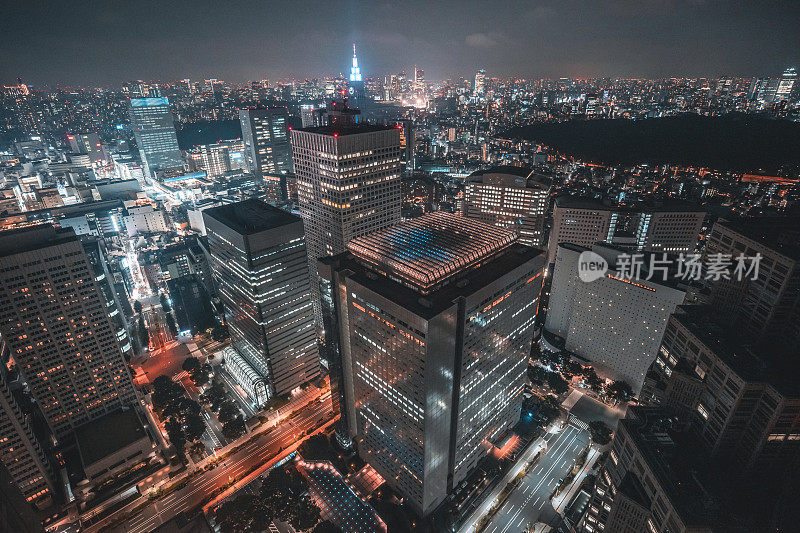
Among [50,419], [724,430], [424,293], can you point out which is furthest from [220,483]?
[724,430]

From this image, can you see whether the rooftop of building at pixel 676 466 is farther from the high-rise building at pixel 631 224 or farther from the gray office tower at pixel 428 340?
the high-rise building at pixel 631 224

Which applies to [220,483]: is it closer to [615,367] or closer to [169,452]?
[169,452]

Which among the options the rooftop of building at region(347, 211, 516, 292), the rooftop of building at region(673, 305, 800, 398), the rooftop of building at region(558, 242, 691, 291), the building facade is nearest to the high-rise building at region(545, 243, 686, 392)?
the rooftop of building at region(558, 242, 691, 291)

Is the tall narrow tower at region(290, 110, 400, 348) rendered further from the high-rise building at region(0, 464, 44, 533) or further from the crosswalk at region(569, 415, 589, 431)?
the high-rise building at region(0, 464, 44, 533)

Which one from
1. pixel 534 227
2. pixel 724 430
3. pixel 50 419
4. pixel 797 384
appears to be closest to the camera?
pixel 797 384

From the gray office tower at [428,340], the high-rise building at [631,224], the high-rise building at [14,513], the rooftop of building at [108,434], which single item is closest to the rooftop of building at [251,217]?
the gray office tower at [428,340]

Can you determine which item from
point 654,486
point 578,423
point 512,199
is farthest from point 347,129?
point 578,423
